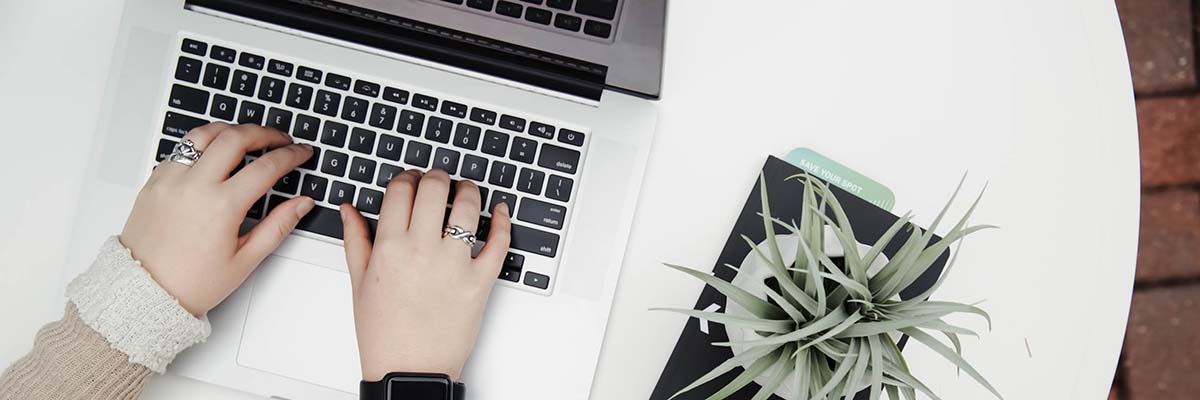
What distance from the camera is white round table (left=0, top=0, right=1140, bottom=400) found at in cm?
63

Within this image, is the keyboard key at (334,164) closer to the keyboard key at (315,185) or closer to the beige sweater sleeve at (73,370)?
the keyboard key at (315,185)

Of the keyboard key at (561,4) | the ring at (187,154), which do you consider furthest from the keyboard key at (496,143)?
the ring at (187,154)

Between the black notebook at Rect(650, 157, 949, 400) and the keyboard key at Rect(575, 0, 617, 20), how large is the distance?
0.17 metres

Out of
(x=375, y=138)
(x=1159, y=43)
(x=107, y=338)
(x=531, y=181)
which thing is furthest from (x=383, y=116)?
(x=1159, y=43)

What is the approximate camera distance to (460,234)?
1.95 feet

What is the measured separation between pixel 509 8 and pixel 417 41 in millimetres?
84

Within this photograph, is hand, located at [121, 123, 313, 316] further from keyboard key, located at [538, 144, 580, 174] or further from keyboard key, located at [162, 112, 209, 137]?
keyboard key, located at [538, 144, 580, 174]

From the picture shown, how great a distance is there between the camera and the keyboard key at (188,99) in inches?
24.0

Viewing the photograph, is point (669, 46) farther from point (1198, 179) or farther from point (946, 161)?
point (1198, 179)

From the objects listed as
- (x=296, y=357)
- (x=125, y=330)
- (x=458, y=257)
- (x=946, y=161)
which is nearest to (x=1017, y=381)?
(x=946, y=161)

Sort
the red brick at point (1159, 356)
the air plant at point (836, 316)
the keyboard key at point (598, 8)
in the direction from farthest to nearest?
1. the red brick at point (1159, 356)
2. the keyboard key at point (598, 8)
3. the air plant at point (836, 316)

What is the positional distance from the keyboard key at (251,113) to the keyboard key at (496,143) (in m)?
0.17

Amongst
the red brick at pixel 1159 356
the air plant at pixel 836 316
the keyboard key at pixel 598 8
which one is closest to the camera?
the air plant at pixel 836 316

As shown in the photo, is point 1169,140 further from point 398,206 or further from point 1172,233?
point 398,206
